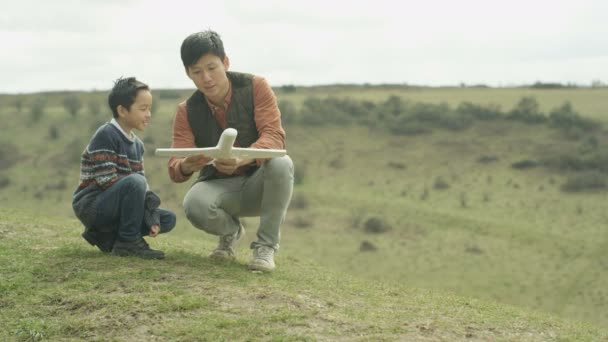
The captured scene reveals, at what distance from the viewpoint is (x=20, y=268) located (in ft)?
24.3

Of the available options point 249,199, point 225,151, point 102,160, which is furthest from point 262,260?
point 102,160

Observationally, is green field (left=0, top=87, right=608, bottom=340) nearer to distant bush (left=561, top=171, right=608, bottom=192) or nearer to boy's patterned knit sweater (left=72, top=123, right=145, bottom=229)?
distant bush (left=561, top=171, right=608, bottom=192)

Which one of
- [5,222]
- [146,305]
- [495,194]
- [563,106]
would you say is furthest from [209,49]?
[563,106]

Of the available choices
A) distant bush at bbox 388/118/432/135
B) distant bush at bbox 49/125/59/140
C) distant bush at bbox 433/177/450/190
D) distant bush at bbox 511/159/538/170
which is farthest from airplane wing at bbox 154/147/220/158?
distant bush at bbox 49/125/59/140

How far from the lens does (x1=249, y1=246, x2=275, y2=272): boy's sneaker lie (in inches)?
301

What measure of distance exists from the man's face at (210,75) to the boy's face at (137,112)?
0.44 metres

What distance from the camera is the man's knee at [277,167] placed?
7.50 meters

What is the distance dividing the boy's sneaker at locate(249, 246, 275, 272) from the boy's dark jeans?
1015mm

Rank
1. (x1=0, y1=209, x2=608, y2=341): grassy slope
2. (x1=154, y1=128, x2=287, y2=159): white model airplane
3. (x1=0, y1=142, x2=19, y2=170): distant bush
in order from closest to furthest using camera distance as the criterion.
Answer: (x1=0, y1=209, x2=608, y2=341): grassy slope, (x1=154, y1=128, x2=287, y2=159): white model airplane, (x1=0, y1=142, x2=19, y2=170): distant bush

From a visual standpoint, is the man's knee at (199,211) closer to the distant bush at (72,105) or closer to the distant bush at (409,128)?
the distant bush at (409,128)

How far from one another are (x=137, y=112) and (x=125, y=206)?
0.79m

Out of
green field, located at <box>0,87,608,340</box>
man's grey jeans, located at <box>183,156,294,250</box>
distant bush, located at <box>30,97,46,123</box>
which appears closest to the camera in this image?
man's grey jeans, located at <box>183,156,294,250</box>

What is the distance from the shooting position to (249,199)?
7.83m

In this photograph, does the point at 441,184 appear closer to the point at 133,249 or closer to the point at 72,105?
the point at 72,105
